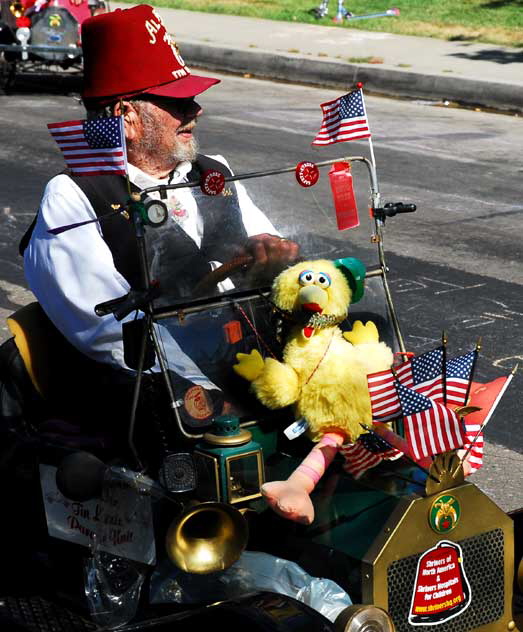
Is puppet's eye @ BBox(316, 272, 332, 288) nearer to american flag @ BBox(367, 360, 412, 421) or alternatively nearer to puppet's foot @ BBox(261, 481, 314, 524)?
american flag @ BBox(367, 360, 412, 421)

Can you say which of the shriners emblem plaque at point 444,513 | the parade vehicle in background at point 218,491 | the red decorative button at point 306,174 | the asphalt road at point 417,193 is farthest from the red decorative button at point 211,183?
the shriners emblem plaque at point 444,513

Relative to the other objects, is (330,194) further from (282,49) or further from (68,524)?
(282,49)

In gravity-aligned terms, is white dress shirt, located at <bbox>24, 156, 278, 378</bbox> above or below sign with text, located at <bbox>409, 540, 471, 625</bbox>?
above

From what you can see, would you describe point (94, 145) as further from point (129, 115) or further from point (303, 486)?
point (303, 486)

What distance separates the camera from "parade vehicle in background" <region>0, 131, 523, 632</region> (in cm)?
306

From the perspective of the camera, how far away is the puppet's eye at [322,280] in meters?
3.52

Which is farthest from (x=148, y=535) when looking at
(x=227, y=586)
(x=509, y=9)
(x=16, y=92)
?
(x=509, y=9)

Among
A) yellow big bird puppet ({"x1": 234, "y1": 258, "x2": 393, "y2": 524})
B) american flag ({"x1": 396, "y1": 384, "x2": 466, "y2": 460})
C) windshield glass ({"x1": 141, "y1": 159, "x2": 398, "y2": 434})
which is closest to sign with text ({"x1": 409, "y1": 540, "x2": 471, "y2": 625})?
american flag ({"x1": 396, "y1": 384, "x2": 466, "y2": 460})

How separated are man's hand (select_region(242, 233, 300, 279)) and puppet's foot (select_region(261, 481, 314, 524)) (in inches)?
30.3

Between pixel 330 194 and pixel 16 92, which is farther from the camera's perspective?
pixel 16 92

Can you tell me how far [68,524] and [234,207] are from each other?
3.44 feet

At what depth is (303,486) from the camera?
3180 millimetres

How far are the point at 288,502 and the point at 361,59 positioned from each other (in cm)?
1468

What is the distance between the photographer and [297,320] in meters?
3.53
